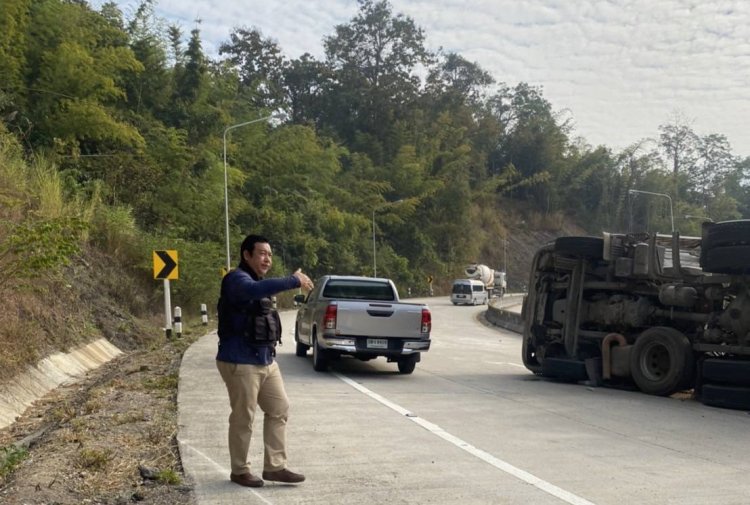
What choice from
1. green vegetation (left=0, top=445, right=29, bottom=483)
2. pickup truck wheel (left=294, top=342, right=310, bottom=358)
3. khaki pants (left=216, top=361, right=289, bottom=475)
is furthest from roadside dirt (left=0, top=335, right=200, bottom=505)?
pickup truck wheel (left=294, top=342, right=310, bottom=358)

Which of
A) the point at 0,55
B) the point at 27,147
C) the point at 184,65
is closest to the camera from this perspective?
the point at 0,55

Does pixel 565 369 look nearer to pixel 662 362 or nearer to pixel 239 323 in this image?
pixel 662 362

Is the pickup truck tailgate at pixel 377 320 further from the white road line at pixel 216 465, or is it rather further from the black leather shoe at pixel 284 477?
the black leather shoe at pixel 284 477

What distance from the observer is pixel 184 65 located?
151 ft

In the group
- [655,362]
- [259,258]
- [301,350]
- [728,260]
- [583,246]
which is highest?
[583,246]

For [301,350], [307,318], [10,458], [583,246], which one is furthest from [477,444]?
[301,350]

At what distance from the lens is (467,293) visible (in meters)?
55.0

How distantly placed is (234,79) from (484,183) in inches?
1660

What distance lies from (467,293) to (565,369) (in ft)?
137

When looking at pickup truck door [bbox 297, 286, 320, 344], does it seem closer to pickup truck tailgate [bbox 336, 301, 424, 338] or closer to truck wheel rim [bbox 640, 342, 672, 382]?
pickup truck tailgate [bbox 336, 301, 424, 338]

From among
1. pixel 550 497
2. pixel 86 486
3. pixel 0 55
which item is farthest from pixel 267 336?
pixel 0 55

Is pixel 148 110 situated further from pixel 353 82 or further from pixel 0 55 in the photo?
pixel 353 82

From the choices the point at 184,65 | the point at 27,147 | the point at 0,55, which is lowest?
the point at 27,147

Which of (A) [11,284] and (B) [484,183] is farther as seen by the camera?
(B) [484,183]
